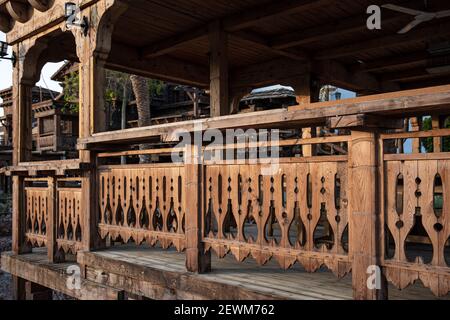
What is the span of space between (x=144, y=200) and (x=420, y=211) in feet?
11.4

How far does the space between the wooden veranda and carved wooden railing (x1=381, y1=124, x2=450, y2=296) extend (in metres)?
0.01

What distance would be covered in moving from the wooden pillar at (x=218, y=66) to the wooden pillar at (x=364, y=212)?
→ 162 inches

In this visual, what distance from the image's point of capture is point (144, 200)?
232 inches

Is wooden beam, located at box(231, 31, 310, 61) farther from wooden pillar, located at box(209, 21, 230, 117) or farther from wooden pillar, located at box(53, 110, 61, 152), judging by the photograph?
wooden pillar, located at box(53, 110, 61, 152)

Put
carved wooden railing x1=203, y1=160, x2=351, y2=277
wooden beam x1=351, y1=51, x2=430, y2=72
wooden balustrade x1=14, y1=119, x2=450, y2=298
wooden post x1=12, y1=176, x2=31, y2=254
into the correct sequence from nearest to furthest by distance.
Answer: wooden balustrade x1=14, y1=119, x2=450, y2=298 → carved wooden railing x1=203, y1=160, x2=351, y2=277 → wooden post x1=12, y1=176, x2=31, y2=254 → wooden beam x1=351, y1=51, x2=430, y2=72

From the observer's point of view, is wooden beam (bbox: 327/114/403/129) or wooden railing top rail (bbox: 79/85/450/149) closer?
wooden railing top rail (bbox: 79/85/450/149)

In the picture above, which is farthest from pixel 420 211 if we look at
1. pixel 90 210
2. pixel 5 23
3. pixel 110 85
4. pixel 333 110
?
pixel 110 85

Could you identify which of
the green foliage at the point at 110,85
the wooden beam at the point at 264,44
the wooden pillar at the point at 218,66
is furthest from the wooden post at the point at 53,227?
the green foliage at the point at 110,85

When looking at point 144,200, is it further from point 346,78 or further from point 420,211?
point 346,78

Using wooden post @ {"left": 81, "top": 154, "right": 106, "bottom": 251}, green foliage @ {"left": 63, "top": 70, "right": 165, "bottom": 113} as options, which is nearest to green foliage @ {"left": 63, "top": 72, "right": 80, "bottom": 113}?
green foliage @ {"left": 63, "top": 70, "right": 165, "bottom": 113}

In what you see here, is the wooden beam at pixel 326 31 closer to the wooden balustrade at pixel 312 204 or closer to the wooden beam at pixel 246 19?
the wooden beam at pixel 246 19

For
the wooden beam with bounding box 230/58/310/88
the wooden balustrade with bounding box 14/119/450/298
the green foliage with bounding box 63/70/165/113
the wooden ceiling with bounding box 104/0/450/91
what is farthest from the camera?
the green foliage with bounding box 63/70/165/113

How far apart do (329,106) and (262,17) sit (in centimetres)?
373

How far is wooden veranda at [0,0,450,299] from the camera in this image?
3709mm
